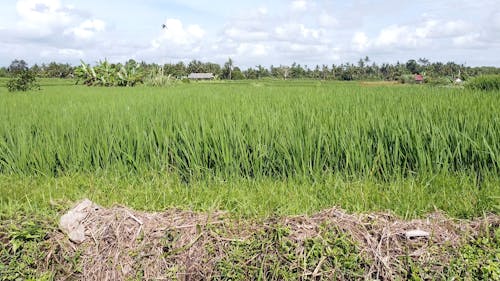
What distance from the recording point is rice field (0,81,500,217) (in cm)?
248

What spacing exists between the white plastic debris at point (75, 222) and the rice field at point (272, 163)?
35 centimetres

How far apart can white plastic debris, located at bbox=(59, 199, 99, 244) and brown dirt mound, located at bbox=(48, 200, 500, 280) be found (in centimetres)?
2

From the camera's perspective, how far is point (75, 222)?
2170 millimetres

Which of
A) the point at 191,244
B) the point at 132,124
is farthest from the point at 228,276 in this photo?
the point at 132,124

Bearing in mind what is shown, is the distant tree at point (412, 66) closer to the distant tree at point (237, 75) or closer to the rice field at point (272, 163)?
the distant tree at point (237, 75)

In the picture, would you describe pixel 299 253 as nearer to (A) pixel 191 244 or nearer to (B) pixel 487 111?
(A) pixel 191 244

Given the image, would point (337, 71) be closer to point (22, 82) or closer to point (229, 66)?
point (229, 66)

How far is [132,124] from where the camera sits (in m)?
3.67

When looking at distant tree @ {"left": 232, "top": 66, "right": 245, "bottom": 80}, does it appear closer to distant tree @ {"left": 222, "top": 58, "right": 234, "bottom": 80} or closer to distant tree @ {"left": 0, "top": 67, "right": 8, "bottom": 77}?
distant tree @ {"left": 222, "top": 58, "right": 234, "bottom": 80}

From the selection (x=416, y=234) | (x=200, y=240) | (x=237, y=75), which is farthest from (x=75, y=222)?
(x=237, y=75)

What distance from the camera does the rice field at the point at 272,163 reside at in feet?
8.12

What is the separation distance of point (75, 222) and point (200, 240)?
675 mm

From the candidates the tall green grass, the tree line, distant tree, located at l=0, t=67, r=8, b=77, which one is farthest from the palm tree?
the tall green grass

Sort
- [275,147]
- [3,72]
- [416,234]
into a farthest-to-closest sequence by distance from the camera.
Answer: [3,72]
[275,147]
[416,234]
